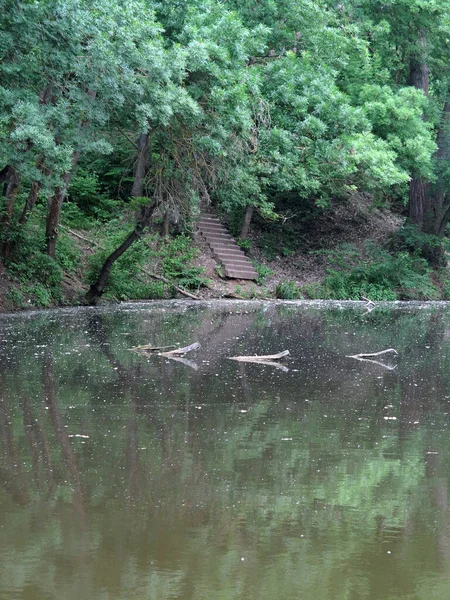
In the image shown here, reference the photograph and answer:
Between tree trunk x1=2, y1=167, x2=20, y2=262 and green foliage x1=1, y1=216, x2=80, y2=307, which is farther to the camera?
tree trunk x1=2, y1=167, x2=20, y2=262

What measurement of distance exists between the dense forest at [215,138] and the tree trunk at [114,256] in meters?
0.05

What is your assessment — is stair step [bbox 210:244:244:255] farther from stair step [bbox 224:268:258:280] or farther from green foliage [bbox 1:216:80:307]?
green foliage [bbox 1:216:80:307]

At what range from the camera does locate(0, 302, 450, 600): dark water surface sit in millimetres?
5430

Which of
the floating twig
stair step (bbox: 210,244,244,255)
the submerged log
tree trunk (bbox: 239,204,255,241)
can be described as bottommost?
the submerged log

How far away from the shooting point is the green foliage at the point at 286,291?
97.8 feet

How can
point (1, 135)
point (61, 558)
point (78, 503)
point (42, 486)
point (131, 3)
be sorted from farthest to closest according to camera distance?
point (131, 3)
point (1, 135)
point (42, 486)
point (78, 503)
point (61, 558)

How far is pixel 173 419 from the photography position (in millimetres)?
9906

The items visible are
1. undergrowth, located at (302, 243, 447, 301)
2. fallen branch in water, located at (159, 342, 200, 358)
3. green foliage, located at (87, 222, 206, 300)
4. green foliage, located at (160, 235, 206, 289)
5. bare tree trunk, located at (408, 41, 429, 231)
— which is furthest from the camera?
bare tree trunk, located at (408, 41, 429, 231)

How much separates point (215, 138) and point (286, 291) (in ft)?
31.4

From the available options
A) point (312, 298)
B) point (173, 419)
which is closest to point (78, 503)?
point (173, 419)

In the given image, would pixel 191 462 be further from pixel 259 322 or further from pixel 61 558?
pixel 259 322

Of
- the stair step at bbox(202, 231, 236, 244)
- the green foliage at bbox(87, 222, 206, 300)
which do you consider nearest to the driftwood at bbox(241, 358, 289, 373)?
the green foliage at bbox(87, 222, 206, 300)

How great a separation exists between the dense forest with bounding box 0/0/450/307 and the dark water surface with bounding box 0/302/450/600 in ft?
17.4

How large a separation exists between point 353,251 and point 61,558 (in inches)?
1140
